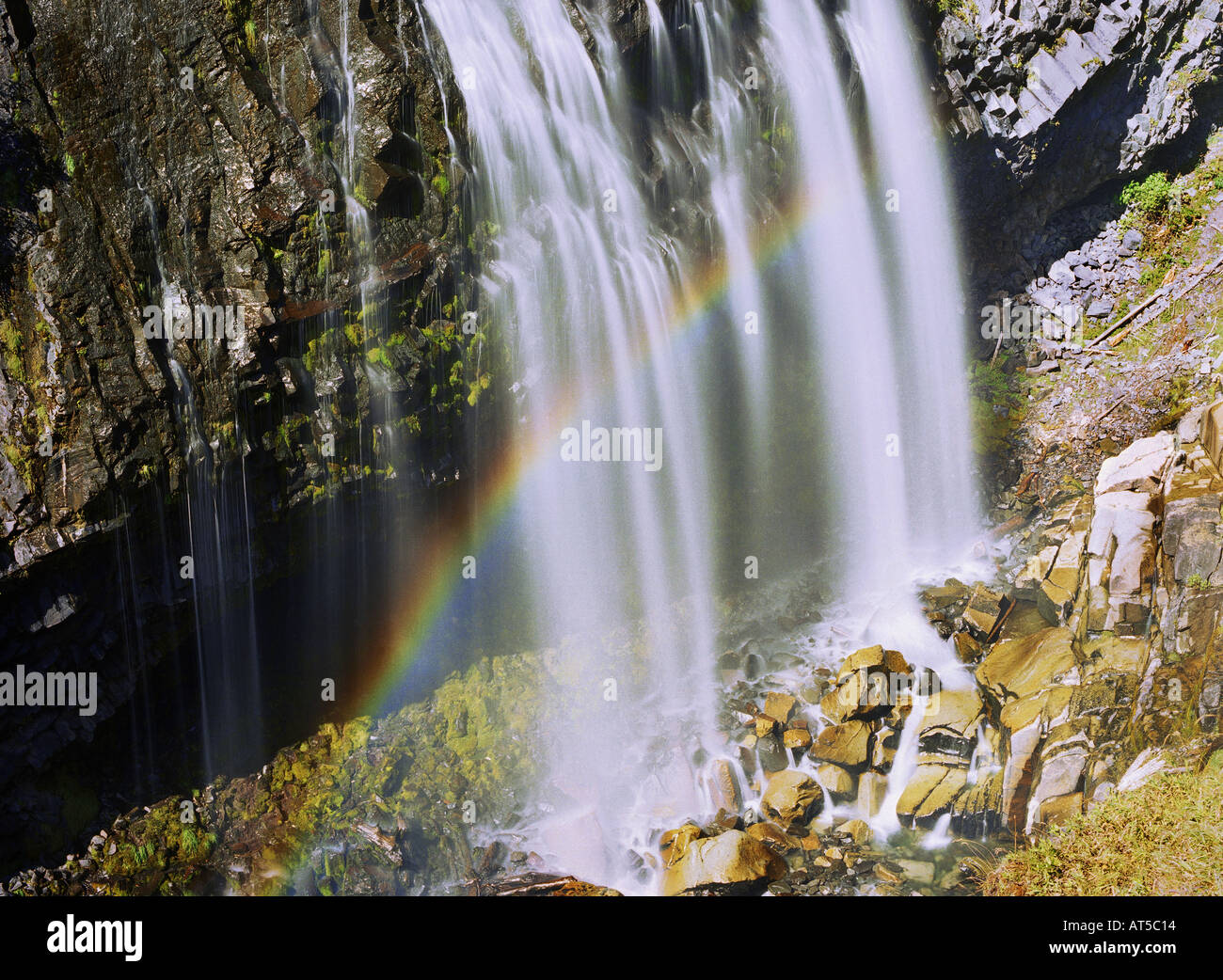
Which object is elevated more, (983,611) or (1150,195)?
(1150,195)

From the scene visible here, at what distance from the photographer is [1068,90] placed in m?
13.5

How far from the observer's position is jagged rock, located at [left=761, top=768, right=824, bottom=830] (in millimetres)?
9883

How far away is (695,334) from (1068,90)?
731 cm

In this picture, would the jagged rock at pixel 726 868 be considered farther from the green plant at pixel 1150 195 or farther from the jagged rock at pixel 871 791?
the green plant at pixel 1150 195

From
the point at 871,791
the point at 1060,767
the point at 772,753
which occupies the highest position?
the point at 772,753

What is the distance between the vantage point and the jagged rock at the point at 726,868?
9156mm

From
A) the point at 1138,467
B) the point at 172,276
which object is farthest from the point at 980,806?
the point at 172,276

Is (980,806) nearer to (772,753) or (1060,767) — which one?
(1060,767)

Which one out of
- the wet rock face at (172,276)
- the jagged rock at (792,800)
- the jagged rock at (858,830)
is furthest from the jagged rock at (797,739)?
the wet rock face at (172,276)

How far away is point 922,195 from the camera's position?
1416cm

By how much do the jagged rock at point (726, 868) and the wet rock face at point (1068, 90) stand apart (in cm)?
1106

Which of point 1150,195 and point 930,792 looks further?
point 1150,195

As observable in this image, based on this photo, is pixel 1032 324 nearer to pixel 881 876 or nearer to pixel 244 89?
pixel 881 876
